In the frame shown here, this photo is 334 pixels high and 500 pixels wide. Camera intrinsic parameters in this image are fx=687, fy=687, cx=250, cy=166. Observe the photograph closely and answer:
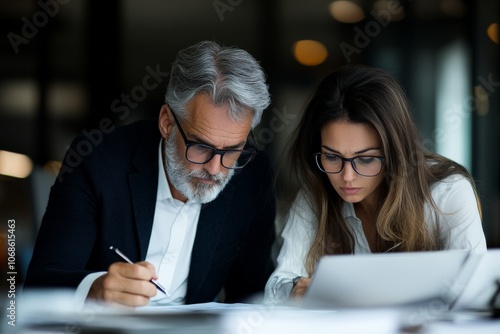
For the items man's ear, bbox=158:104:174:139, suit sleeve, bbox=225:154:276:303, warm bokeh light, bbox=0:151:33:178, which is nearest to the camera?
man's ear, bbox=158:104:174:139

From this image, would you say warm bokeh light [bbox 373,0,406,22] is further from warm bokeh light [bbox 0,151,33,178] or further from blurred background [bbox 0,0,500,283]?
warm bokeh light [bbox 0,151,33,178]

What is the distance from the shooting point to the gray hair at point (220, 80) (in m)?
2.45

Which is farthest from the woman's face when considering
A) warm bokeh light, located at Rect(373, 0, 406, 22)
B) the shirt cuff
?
warm bokeh light, located at Rect(373, 0, 406, 22)

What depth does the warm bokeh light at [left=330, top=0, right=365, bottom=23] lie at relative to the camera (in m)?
6.11

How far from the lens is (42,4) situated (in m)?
5.44

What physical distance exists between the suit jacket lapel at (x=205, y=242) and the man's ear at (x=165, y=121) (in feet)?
1.10

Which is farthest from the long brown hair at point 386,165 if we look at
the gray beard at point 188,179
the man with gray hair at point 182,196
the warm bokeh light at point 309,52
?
the warm bokeh light at point 309,52

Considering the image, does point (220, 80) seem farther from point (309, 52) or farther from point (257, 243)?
point (309, 52)

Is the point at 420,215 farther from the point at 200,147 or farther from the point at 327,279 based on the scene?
the point at 327,279

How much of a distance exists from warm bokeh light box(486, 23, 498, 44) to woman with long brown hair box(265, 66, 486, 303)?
3.25m

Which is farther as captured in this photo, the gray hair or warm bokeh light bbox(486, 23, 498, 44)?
warm bokeh light bbox(486, 23, 498, 44)

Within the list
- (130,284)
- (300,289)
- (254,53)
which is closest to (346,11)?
(254,53)

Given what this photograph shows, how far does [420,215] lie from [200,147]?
31.6 inches

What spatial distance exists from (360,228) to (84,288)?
42.4 inches
